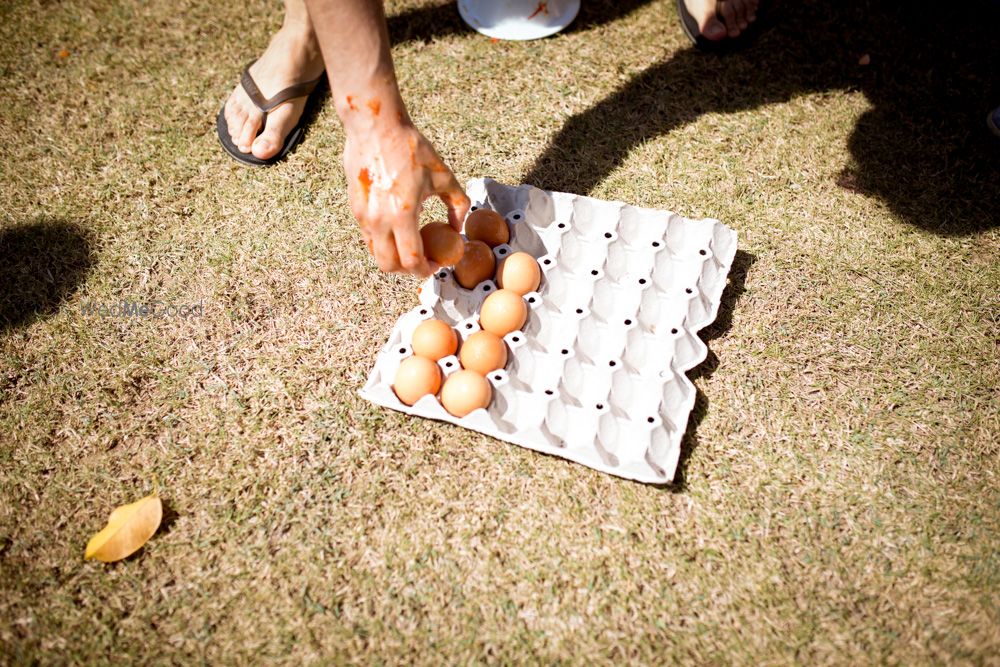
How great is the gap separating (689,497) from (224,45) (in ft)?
7.62

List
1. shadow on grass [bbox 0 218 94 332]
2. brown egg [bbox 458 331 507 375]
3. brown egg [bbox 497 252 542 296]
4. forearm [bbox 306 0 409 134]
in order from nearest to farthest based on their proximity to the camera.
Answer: forearm [bbox 306 0 409 134]
brown egg [bbox 458 331 507 375]
brown egg [bbox 497 252 542 296]
shadow on grass [bbox 0 218 94 332]

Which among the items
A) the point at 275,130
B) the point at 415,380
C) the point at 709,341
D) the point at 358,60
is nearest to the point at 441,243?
the point at 415,380

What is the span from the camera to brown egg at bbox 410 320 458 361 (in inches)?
62.5

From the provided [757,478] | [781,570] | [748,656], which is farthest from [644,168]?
[748,656]

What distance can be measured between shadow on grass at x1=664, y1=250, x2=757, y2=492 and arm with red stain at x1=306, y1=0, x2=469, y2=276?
0.78 meters

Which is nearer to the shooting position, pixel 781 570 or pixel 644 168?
pixel 781 570

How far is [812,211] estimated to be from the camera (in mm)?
2045

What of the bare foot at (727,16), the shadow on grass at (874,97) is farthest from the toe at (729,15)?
the shadow on grass at (874,97)

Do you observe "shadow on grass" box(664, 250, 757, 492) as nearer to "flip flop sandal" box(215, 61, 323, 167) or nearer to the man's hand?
the man's hand

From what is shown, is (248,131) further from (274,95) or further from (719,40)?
(719,40)

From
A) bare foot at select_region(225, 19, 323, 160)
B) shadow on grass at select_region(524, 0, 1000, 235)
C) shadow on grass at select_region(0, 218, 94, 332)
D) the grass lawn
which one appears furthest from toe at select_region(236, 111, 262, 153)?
shadow on grass at select_region(524, 0, 1000, 235)

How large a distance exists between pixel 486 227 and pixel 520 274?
0.56 ft

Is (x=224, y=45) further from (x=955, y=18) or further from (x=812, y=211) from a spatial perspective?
(x=955, y=18)

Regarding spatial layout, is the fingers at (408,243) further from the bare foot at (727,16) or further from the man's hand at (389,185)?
the bare foot at (727,16)
